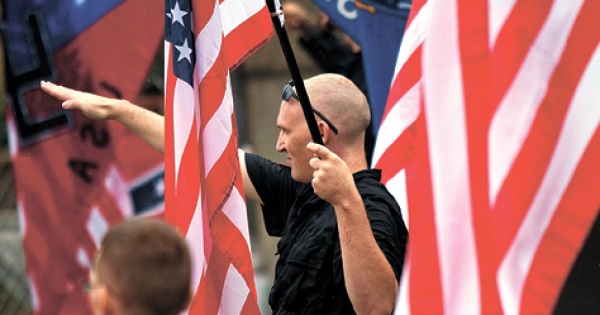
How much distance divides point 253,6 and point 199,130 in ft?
1.59

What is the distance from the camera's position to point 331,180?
154 inches

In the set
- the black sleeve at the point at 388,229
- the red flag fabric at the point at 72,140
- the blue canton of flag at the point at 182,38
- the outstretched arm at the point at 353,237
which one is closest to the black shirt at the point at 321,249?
the black sleeve at the point at 388,229

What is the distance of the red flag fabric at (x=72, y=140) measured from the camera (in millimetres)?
6297

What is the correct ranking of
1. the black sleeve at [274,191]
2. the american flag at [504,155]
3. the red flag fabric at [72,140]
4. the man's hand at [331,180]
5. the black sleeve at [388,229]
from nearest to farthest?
the american flag at [504,155] < the man's hand at [331,180] < the black sleeve at [388,229] < the black sleeve at [274,191] < the red flag fabric at [72,140]

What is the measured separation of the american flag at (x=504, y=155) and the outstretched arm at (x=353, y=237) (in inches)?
19.7

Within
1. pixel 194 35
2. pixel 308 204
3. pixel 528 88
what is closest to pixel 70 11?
pixel 194 35

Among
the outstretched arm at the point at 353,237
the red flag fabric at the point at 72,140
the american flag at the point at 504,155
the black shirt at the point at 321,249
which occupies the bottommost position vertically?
the red flag fabric at the point at 72,140

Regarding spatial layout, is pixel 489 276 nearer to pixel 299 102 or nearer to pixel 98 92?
pixel 299 102

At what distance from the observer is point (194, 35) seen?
182 inches

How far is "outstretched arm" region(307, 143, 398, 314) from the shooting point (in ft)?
12.9

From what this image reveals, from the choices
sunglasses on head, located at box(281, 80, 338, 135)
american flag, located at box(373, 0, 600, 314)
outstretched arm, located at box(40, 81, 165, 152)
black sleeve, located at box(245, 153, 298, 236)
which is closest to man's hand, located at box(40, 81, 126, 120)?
outstretched arm, located at box(40, 81, 165, 152)

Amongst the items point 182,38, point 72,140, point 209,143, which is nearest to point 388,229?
point 209,143

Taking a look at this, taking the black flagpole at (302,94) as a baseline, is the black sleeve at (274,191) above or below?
below

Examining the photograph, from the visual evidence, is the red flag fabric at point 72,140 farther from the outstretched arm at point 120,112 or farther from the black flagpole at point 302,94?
the black flagpole at point 302,94
